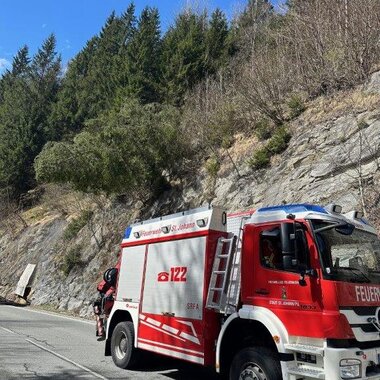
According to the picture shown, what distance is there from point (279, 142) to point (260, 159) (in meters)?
1.08

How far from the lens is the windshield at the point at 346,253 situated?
18.3 ft

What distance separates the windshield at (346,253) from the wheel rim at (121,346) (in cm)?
448

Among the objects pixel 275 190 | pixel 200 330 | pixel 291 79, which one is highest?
pixel 291 79

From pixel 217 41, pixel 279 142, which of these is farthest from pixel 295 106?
pixel 217 41

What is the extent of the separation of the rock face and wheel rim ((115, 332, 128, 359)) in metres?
7.92

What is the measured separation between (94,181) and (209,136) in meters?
6.45

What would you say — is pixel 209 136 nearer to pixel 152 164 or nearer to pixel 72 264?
pixel 152 164

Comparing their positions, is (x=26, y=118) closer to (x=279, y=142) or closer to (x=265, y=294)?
(x=279, y=142)

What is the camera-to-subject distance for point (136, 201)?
27.6 meters

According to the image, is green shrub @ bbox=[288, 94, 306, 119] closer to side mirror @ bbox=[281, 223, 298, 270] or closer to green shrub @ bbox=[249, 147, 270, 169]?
green shrub @ bbox=[249, 147, 270, 169]

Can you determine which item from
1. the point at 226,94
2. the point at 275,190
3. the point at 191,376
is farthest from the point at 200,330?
the point at 226,94

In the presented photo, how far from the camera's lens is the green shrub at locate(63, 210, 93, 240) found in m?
29.8

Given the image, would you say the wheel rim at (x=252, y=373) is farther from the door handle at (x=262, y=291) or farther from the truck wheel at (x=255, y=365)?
the door handle at (x=262, y=291)

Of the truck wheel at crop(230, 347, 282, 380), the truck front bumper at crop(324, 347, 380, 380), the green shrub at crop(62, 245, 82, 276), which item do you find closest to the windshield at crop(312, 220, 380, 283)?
the truck front bumper at crop(324, 347, 380, 380)
